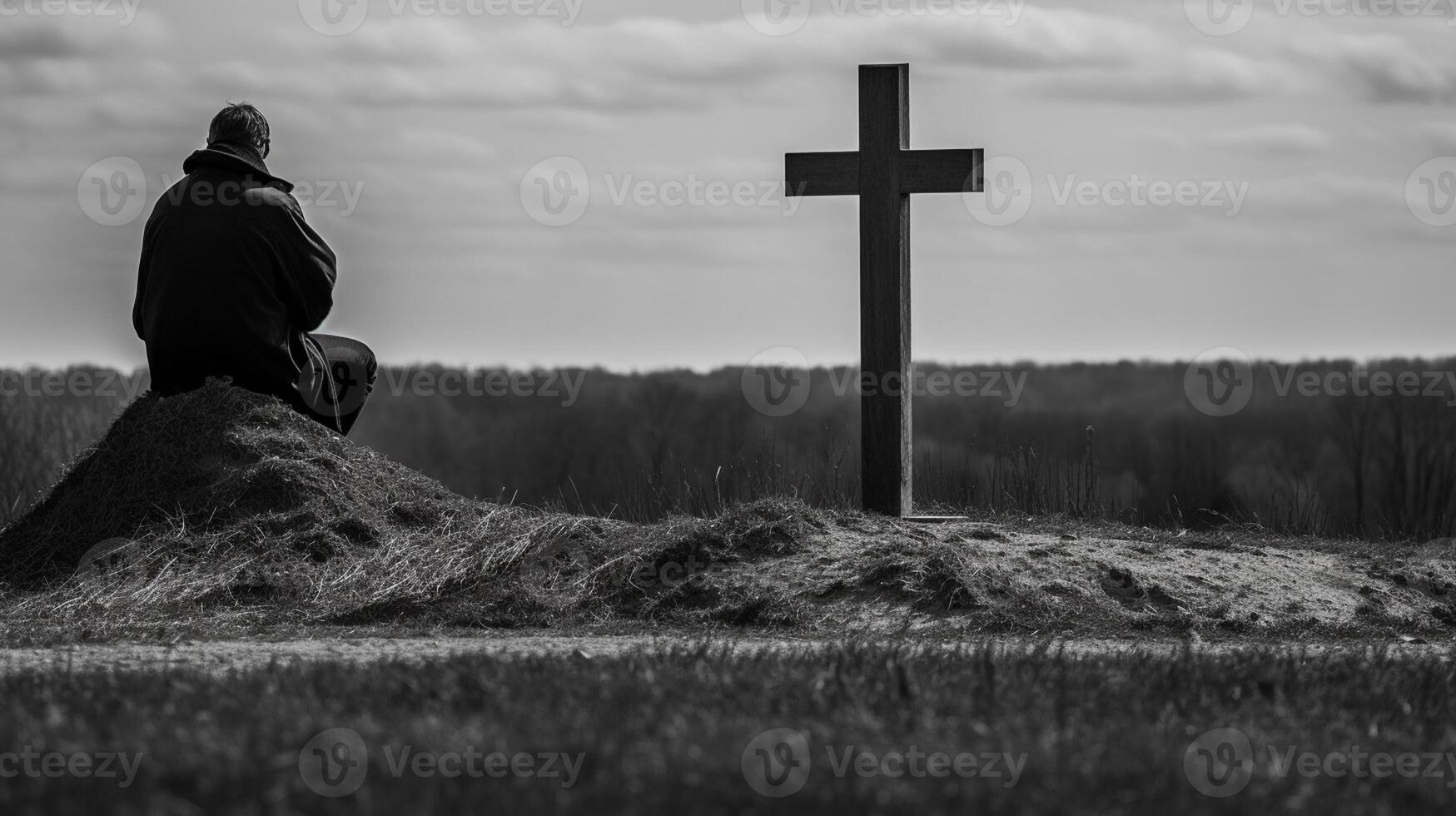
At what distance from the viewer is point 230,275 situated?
10.8m

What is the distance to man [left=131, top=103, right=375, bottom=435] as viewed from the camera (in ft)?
35.4

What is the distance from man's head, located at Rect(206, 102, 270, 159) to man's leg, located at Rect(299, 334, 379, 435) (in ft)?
4.60

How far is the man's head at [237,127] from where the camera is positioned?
10938mm

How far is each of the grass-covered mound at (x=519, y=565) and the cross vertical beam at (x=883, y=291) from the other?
2.38ft

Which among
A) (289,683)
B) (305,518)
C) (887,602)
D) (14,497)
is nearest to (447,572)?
(305,518)

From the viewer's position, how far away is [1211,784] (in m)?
4.94

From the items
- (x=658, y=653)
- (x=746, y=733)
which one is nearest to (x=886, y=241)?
(x=658, y=653)

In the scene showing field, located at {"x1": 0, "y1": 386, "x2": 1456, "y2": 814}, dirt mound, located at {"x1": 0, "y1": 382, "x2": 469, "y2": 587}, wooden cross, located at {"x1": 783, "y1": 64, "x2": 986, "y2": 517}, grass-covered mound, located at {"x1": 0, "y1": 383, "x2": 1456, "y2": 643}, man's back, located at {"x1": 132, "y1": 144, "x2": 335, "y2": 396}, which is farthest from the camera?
wooden cross, located at {"x1": 783, "y1": 64, "x2": 986, "y2": 517}

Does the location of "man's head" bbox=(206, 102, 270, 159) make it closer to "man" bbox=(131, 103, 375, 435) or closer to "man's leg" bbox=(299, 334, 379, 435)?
"man" bbox=(131, 103, 375, 435)

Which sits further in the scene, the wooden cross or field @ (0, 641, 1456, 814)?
the wooden cross

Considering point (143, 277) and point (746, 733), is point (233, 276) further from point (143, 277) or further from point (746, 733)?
Answer: point (746, 733)

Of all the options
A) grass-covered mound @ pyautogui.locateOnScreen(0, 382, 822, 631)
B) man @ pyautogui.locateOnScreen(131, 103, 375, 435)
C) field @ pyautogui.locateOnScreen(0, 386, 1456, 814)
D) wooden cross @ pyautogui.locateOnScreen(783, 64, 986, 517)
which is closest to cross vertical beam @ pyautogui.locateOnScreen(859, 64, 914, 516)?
wooden cross @ pyautogui.locateOnScreen(783, 64, 986, 517)

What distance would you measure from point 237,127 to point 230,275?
40.3 inches

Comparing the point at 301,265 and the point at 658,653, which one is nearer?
the point at 658,653
